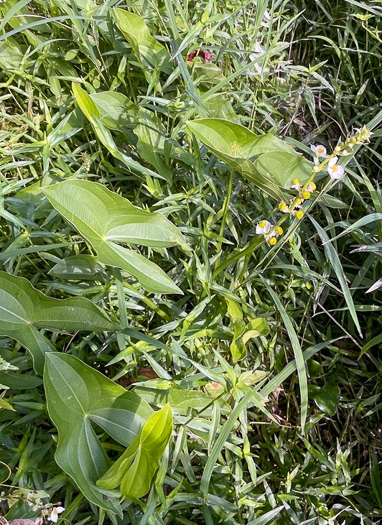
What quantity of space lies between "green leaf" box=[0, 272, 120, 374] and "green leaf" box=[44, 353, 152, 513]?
67 millimetres

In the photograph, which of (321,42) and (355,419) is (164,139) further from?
(355,419)

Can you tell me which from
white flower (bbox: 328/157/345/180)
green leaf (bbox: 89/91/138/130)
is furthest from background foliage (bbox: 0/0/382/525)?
white flower (bbox: 328/157/345/180)

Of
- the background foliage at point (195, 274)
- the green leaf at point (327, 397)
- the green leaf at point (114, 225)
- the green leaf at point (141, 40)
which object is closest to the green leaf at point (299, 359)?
the background foliage at point (195, 274)

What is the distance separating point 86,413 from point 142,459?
0.51 ft

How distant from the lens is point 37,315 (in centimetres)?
96

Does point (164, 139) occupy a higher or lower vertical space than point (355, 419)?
higher

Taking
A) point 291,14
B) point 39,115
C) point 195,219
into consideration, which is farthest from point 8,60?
point 291,14

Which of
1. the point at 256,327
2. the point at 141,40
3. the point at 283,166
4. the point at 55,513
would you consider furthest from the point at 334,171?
the point at 55,513

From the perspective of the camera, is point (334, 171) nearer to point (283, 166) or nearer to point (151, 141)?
point (283, 166)

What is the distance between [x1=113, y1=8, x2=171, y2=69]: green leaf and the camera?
1198mm

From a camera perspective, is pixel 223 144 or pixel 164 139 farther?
pixel 164 139

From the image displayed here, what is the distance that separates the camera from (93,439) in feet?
2.99

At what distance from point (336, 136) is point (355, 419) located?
787 millimetres

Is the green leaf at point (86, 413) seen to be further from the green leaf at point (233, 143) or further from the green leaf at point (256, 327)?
the green leaf at point (233, 143)
